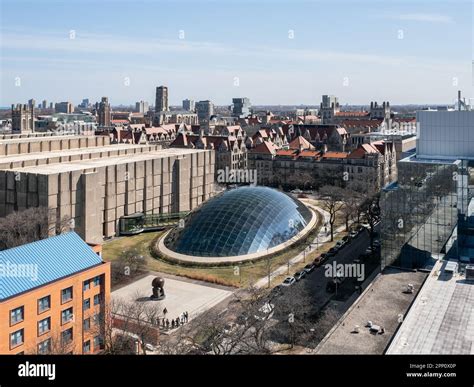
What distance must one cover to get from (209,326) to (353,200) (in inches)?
→ 1432

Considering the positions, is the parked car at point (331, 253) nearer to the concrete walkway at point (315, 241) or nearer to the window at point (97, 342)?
the concrete walkway at point (315, 241)

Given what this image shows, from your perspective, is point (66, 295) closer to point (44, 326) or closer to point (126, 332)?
point (44, 326)

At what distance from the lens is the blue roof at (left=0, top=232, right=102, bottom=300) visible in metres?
28.3

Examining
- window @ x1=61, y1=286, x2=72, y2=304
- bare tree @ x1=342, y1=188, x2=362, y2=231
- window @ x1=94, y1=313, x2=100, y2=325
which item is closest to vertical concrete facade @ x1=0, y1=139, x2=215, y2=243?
window @ x1=94, y1=313, x2=100, y2=325

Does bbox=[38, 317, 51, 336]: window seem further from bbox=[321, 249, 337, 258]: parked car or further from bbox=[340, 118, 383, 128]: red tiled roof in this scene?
bbox=[340, 118, 383, 128]: red tiled roof

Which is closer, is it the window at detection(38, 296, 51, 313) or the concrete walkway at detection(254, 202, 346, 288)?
the window at detection(38, 296, 51, 313)

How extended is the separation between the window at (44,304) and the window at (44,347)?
192cm

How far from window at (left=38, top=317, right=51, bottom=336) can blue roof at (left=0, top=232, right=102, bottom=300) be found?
2312 mm

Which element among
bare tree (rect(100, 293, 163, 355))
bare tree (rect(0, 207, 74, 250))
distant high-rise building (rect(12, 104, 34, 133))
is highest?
distant high-rise building (rect(12, 104, 34, 133))

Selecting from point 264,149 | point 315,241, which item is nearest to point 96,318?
point 315,241

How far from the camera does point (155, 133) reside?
433 ft

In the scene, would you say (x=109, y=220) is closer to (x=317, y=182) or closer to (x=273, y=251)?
(x=273, y=251)

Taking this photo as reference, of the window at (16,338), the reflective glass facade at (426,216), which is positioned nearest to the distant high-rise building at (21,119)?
the reflective glass facade at (426,216)
